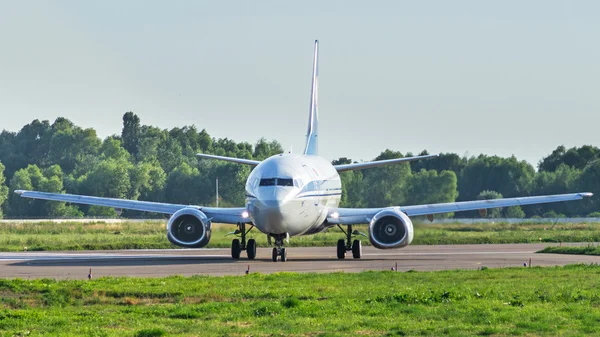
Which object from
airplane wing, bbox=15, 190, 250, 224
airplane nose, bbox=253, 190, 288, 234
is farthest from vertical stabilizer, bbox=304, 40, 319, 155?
airplane nose, bbox=253, 190, 288, 234

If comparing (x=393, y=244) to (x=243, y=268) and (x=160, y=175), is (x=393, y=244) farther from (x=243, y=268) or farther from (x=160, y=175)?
(x=160, y=175)

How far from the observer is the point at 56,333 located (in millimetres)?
20141

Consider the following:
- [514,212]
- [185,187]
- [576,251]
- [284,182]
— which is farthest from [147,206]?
[185,187]

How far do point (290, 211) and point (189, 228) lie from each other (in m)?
5.80

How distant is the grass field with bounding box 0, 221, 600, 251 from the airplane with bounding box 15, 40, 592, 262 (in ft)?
16.6

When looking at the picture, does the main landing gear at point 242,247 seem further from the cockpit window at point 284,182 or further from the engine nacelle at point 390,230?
the engine nacelle at point 390,230

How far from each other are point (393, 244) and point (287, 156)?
5.86 meters

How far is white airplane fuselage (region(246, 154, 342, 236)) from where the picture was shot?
41.2m

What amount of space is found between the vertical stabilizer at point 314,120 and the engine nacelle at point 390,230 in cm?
1134

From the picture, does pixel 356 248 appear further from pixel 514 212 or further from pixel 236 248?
pixel 514 212

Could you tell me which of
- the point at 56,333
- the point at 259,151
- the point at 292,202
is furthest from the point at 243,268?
the point at 259,151

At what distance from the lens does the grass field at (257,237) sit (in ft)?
184

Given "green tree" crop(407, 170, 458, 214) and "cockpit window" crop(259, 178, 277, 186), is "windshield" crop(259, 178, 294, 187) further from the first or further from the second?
"green tree" crop(407, 170, 458, 214)

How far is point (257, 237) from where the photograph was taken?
62.4m
